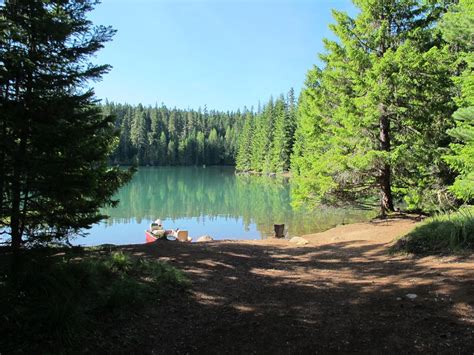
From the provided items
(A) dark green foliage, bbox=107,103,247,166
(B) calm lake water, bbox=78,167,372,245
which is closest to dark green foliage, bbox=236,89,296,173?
(B) calm lake water, bbox=78,167,372,245

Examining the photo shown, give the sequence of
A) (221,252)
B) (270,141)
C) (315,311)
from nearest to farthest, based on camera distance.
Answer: (315,311) < (221,252) < (270,141)

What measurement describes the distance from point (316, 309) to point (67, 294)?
11.3 feet

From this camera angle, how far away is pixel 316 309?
5.52 metres

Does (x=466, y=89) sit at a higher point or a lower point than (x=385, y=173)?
higher

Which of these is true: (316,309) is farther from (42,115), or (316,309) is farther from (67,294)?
(42,115)

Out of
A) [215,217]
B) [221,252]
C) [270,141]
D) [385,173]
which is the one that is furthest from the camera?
[270,141]

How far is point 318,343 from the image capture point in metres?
4.42

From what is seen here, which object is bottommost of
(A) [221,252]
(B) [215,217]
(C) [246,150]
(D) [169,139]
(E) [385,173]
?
(B) [215,217]

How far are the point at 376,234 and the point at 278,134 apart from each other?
58.8 metres

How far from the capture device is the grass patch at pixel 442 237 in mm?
8094

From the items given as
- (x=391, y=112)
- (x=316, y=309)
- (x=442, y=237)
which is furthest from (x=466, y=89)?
(x=316, y=309)

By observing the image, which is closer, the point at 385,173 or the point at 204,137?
the point at 385,173

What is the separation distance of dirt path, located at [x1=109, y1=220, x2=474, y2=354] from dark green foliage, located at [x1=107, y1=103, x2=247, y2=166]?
108178 mm

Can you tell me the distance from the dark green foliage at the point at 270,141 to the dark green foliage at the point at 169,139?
30666mm
